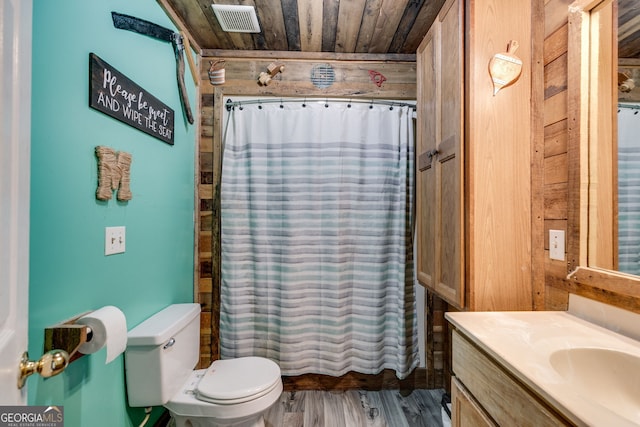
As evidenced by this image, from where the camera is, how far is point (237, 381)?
4.57 ft

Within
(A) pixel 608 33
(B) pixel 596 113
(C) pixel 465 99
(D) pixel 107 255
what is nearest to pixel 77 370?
(D) pixel 107 255

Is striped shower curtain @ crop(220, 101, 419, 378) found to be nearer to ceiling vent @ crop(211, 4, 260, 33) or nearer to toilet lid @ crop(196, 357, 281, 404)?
toilet lid @ crop(196, 357, 281, 404)

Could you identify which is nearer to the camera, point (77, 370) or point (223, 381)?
point (77, 370)

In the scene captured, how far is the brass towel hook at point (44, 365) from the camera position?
0.54m

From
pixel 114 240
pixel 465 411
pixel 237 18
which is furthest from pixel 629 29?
pixel 114 240

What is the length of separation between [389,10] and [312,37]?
0.53 m

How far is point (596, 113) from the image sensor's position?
0.98 m

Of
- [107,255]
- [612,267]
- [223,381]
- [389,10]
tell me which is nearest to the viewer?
[612,267]

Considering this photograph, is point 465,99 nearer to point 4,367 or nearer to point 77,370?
point 4,367

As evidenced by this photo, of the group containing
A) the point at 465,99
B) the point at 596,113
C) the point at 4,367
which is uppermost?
the point at 465,99

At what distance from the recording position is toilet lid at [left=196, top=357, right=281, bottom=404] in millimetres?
Answer: 1292

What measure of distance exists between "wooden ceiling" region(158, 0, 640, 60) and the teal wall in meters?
0.30

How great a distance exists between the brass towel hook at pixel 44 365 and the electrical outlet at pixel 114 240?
62 centimetres

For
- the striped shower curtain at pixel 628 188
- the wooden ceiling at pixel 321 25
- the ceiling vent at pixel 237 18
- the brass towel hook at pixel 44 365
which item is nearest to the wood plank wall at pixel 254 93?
the wooden ceiling at pixel 321 25
